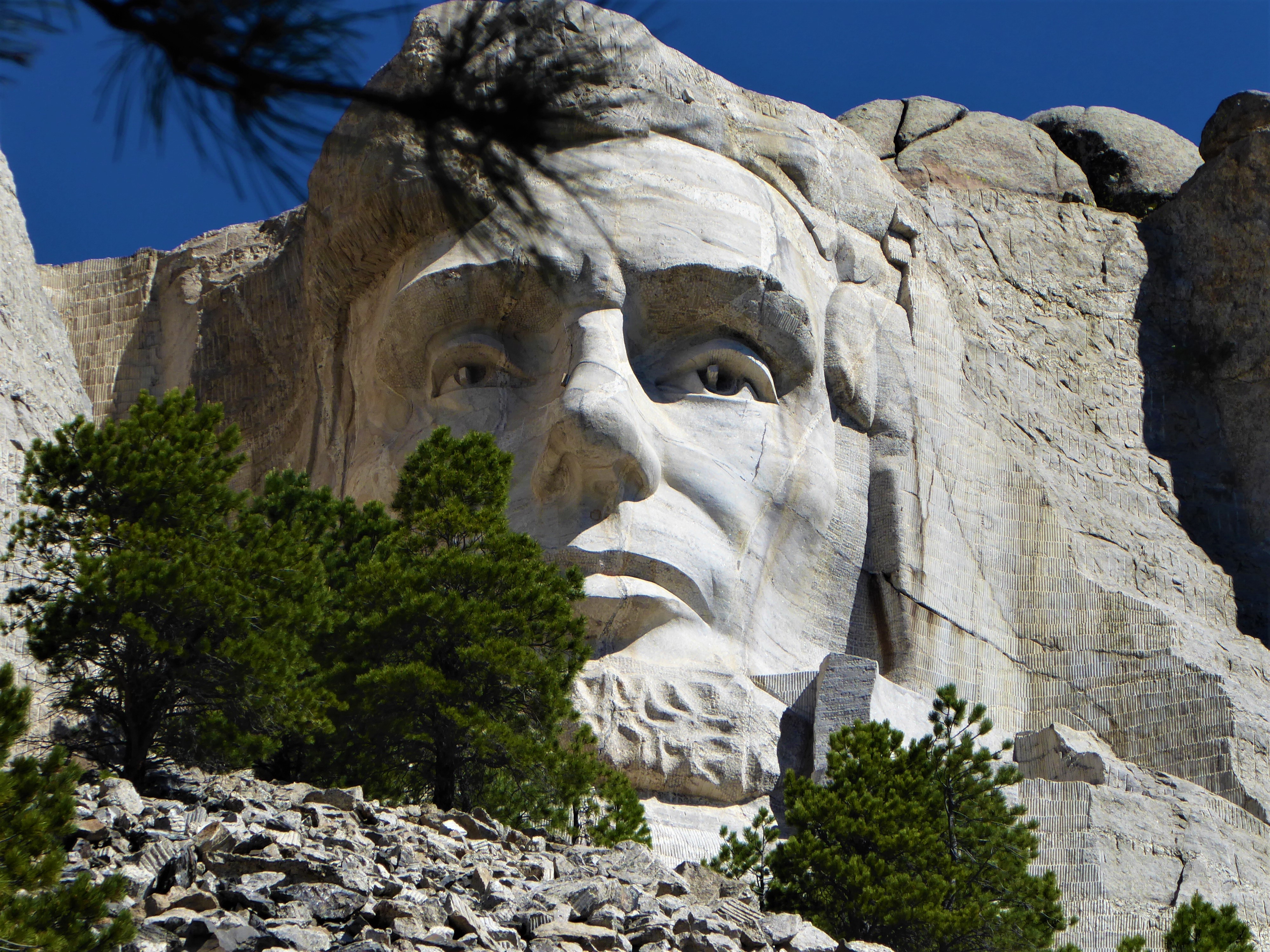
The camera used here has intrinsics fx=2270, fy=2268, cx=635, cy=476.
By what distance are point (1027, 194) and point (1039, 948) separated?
31.2 ft

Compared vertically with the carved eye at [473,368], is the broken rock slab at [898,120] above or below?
above

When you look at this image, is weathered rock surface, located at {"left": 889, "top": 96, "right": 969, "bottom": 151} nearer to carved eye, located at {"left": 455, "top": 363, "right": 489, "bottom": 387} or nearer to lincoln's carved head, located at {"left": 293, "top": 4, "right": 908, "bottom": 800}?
lincoln's carved head, located at {"left": 293, "top": 4, "right": 908, "bottom": 800}

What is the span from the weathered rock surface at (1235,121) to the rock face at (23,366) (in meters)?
9.53

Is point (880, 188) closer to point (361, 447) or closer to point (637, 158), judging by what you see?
point (637, 158)

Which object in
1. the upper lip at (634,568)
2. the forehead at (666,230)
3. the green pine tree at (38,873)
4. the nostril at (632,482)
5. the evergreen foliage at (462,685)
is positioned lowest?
the green pine tree at (38,873)

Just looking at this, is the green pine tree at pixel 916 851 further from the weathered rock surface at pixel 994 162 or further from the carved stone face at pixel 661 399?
the weathered rock surface at pixel 994 162

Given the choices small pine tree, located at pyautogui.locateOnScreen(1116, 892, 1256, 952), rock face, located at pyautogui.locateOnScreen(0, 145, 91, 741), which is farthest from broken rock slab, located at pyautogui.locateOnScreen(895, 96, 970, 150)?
small pine tree, located at pyautogui.locateOnScreen(1116, 892, 1256, 952)

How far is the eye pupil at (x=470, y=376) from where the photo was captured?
50.0 ft

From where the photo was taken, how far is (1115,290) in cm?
1820

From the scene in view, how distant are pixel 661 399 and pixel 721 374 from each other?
505 millimetres

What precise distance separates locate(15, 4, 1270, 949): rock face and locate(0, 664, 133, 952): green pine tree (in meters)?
5.68

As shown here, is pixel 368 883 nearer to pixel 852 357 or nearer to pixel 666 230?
pixel 666 230

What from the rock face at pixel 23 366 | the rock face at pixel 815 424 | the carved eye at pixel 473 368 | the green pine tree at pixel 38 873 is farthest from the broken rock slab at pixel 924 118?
the green pine tree at pixel 38 873

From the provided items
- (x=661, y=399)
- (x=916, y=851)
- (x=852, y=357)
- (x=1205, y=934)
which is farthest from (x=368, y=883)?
(x=852, y=357)
